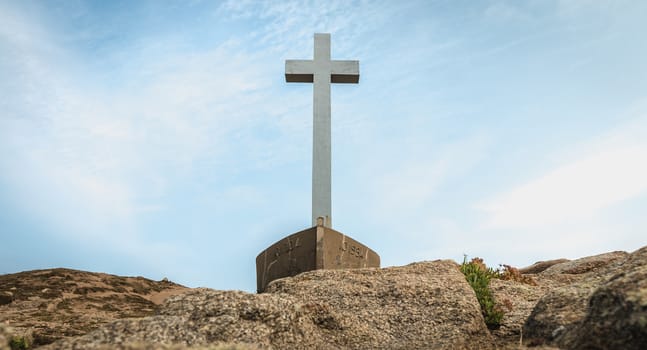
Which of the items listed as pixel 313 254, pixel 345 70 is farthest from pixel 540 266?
pixel 313 254

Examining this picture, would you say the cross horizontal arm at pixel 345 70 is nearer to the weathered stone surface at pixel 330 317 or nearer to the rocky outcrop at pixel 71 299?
the weathered stone surface at pixel 330 317

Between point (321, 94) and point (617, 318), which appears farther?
point (321, 94)

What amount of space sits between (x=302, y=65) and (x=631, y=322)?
32.4 feet

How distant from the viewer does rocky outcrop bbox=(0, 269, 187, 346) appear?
9.55m

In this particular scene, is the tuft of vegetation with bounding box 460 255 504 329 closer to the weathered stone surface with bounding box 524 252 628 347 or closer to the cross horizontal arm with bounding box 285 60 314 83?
the weathered stone surface with bounding box 524 252 628 347

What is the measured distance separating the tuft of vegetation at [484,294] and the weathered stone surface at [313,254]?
1.74 metres

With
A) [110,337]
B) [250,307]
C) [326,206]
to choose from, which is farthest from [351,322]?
[326,206]

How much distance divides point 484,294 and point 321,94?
6.04 metres

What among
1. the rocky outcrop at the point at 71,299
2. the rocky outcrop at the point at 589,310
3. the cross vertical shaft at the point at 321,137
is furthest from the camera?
the cross vertical shaft at the point at 321,137

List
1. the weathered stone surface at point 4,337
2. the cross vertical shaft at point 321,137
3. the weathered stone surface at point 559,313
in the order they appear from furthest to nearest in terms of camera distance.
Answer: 1. the cross vertical shaft at point 321,137
2. the weathered stone surface at point 559,313
3. the weathered stone surface at point 4,337

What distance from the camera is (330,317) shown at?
5.87 m

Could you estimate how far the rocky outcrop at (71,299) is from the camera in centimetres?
955

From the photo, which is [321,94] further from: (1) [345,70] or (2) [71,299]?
(2) [71,299]

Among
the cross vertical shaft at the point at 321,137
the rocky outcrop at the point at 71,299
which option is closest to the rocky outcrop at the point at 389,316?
the rocky outcrop at the point at 71,299
